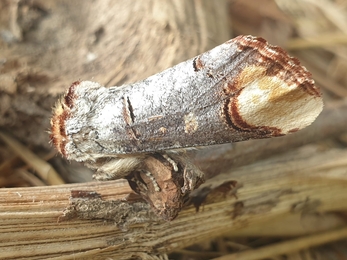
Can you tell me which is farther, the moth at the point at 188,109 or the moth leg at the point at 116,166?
the moth leg at the point at 116,166

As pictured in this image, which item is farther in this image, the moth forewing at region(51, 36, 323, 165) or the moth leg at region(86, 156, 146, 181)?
the moth leg at region(86, 156, 146, 181)

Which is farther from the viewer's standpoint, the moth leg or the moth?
the moth leg

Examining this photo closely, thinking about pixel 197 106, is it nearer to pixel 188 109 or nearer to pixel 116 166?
pixel 188 109

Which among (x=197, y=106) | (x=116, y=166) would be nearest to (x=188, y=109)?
(x=197, y=106)

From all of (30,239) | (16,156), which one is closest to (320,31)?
(16,156)
